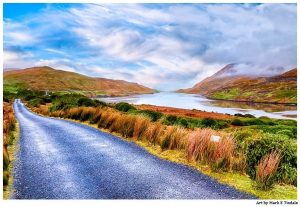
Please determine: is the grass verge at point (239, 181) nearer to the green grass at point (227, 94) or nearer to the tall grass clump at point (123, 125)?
the tall grass clump at point (123, 125)

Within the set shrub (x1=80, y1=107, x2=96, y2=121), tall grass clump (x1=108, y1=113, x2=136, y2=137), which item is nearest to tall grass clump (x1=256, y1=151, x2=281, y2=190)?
tall grass clump (x1=108, y1=113, x2=136, y2=137)

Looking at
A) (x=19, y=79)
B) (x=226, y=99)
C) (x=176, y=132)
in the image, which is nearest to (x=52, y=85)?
(x=19, y=79)

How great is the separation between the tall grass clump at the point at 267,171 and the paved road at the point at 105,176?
59 cm

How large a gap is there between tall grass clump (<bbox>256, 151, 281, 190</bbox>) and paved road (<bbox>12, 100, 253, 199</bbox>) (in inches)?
23.4

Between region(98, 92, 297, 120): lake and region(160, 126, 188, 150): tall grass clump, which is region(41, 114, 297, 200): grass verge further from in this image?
region(98, 92, 297, 120): lake

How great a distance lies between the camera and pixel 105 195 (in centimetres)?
700

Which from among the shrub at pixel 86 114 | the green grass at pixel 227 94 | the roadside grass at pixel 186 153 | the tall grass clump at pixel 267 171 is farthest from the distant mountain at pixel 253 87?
the tall grass clump at pixel 267 171

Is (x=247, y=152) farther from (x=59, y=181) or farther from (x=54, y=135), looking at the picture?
(x=54, y=135)

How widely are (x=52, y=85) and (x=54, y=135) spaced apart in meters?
35.1

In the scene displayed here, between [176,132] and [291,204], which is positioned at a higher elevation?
[176,132]

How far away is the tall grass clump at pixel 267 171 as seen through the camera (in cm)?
743

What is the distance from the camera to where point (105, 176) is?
8062mm

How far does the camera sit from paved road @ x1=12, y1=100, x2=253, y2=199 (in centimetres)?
707

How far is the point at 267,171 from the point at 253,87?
230 feet
